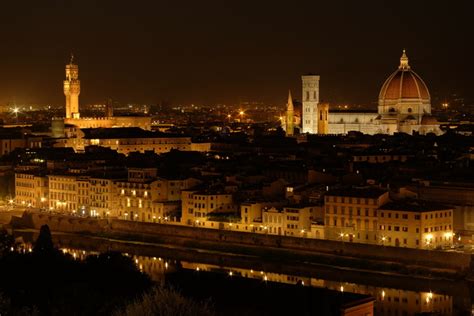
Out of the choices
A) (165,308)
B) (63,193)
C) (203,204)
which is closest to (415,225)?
(203,204)

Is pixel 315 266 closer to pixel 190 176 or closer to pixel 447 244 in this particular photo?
pixel 447 244

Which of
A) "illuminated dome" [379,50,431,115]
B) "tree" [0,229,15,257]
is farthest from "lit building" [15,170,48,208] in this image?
"illuminated dome" [379,50,431,115]

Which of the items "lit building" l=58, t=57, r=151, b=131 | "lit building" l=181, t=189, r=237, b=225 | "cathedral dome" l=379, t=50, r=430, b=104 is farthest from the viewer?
"lit building" l=58, t=57, r=151, b=131

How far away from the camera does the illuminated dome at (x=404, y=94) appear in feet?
215

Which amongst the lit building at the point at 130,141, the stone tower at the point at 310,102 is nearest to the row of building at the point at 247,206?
the lit building at the point at 130,141

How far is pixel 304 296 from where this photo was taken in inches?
830

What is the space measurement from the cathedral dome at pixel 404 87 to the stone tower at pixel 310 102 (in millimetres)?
5242

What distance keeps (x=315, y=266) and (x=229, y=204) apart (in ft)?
20.8

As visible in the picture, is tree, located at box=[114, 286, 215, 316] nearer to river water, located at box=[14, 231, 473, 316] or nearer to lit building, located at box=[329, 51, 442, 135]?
river water, located at box=[14, 231, 473, 316]

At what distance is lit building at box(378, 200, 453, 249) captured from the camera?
2955cm

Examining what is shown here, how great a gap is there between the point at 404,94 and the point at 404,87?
0.40m

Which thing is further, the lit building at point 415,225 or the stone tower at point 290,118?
the stone tower at point 290,118

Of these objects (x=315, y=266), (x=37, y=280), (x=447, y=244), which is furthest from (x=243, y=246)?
(x=37, y=280)

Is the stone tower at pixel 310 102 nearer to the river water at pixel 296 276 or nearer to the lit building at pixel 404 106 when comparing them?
the lit building at pixel 404 106
